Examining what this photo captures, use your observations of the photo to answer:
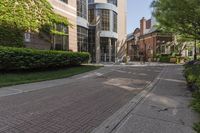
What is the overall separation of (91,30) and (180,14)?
23.0 metres

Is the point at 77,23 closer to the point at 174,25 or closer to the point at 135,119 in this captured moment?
the point at 174,25

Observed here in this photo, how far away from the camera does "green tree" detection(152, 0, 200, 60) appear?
38.5 ft

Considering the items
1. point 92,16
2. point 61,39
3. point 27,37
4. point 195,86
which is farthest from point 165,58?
point 195,86

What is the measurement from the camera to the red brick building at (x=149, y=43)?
→ 4844 centimetres

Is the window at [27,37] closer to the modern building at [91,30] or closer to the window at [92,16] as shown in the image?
the modern building at [91,30]

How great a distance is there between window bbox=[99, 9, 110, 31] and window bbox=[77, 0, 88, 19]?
6.28 m

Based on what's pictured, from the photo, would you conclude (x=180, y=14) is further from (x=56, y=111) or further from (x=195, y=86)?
(x=56, y=111)

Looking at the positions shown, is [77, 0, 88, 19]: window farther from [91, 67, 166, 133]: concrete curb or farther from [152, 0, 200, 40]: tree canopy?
[91, 67, 166, 133]: concrete curb

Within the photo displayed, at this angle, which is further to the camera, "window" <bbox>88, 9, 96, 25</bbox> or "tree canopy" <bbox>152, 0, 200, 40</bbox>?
"window" <bbox>88, 9, 96, 25</bbox>

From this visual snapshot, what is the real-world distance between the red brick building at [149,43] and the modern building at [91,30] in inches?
288

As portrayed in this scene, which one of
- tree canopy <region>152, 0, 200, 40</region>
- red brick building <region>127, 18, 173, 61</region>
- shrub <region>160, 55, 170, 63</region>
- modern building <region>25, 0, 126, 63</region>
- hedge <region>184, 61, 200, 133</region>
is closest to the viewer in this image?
hedge <region>184, 61, 200, 133</region>

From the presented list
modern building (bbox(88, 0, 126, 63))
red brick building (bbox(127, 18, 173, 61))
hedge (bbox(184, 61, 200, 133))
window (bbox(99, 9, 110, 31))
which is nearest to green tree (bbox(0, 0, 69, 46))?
hedge (bbox(184, 61, 200, 133))

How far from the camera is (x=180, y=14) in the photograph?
12906 mm

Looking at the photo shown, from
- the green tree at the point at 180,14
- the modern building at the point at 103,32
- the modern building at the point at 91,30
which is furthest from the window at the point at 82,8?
the green tree at the point at 180,14
